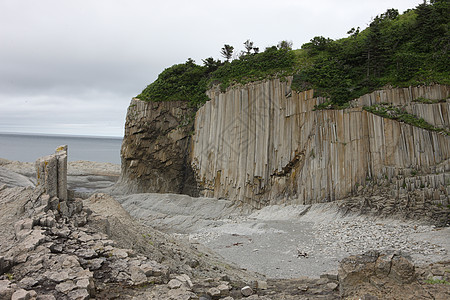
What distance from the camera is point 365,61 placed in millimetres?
24422

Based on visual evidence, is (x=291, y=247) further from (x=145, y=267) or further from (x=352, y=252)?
(x=145, y=267)

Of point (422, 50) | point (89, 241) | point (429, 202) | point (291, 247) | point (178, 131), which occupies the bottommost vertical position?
point (291, 247)

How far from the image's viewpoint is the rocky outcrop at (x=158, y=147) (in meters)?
33.0

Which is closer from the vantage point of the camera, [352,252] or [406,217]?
[352,252]

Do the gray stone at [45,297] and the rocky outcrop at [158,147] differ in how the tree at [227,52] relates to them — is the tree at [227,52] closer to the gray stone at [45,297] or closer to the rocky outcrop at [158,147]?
the rocky outcrop at [158,147]

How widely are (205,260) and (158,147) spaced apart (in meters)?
22.3

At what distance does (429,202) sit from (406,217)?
1.38m

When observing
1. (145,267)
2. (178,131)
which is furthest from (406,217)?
(178,131)

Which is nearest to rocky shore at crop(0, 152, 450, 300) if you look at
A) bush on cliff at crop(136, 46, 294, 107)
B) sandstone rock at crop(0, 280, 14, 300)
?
sandstone rock at crop(0, 280, 14, 300)

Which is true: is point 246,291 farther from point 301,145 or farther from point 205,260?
point 301,145

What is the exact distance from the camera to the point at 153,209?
89.2ft

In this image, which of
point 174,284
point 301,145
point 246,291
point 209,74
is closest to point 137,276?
point 174,284

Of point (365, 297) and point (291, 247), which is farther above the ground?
point (365, 297)

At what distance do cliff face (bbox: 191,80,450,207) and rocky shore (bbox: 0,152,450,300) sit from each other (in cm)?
343
